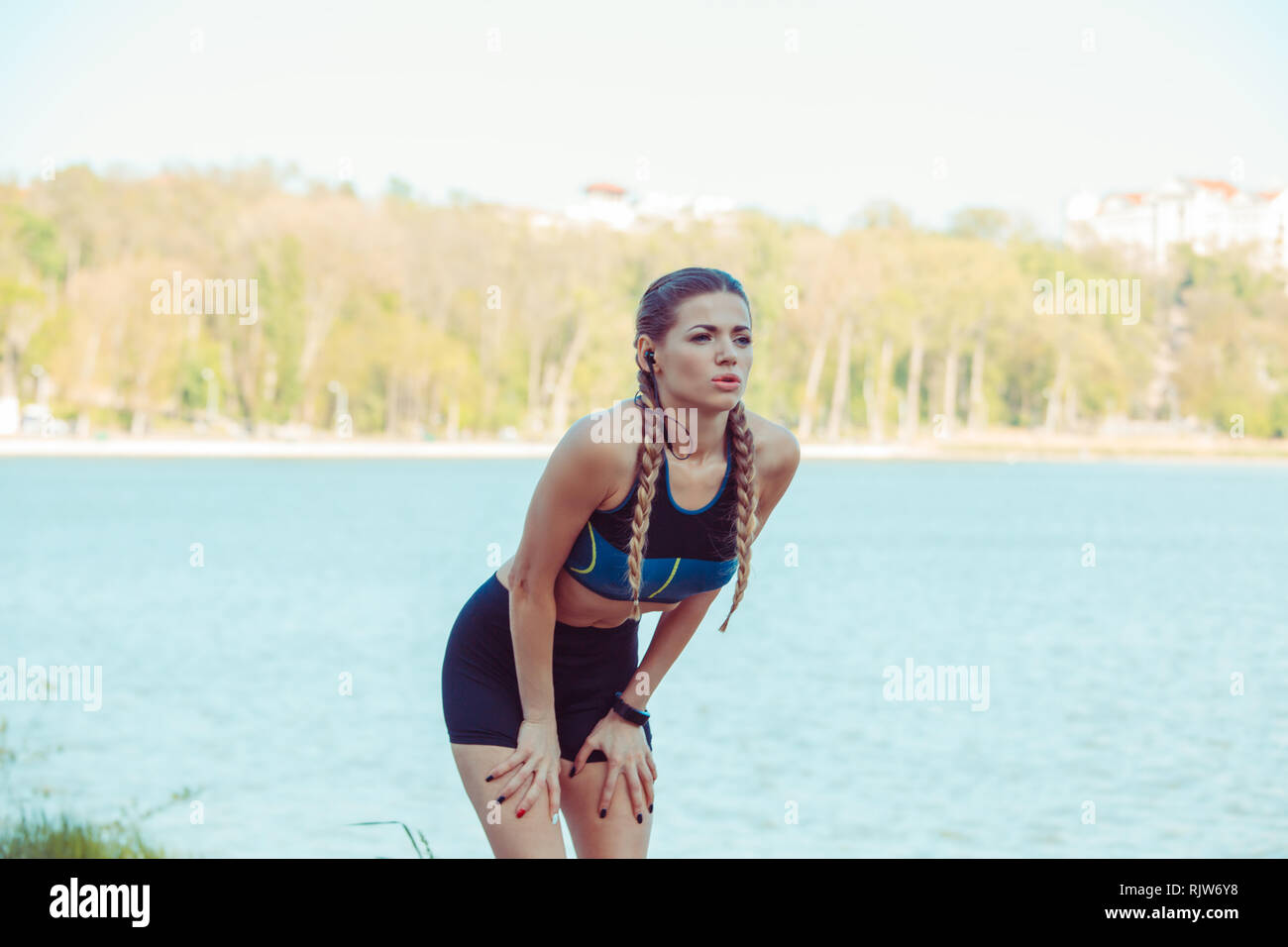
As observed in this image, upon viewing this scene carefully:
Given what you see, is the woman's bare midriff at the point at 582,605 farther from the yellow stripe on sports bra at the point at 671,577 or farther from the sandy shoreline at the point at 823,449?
the sandy shoreline at the point at 823,449

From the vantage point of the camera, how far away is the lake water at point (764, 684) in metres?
15.2

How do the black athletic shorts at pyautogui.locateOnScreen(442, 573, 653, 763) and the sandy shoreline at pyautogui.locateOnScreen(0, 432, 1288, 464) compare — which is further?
the sandy shoreline at pyautogui.locateOnScreen(0, 432, 1288, 464)

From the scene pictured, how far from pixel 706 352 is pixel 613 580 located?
49 cm

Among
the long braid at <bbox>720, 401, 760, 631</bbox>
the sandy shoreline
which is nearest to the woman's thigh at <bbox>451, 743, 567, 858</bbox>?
the long braid at <bbox>720, 401, 760, 631</bbox>

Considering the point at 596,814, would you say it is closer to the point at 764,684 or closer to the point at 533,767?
the point at 533,767

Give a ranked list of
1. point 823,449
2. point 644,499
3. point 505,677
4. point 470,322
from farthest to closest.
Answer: point 823,449
point 470,322
point 505,677
point 644,499

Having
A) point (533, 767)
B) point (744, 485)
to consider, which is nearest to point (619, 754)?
point (533, 767)

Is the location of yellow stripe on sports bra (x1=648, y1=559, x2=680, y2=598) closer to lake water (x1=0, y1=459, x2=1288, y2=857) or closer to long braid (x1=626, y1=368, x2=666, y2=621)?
long braid (x1=626, y1=368, x2=666, y2=621)

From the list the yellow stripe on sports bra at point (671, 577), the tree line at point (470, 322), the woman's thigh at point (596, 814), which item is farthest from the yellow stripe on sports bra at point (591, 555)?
the tree line at point (470, 322)

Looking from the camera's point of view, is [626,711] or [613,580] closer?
[613,580]

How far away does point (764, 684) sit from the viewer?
24.5m

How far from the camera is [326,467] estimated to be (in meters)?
83.9

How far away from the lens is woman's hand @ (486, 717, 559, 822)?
296 centimetres
